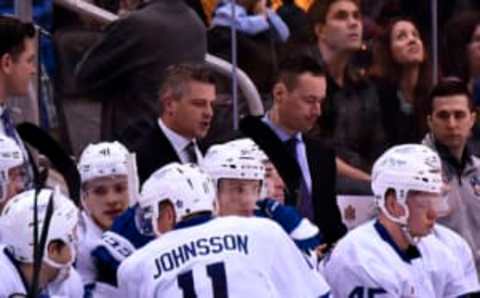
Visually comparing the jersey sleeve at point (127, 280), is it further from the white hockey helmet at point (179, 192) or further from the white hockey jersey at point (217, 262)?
the white hockey helmet at point (179, 192)

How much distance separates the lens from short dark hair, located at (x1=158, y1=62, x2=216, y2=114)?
10266 millimetres

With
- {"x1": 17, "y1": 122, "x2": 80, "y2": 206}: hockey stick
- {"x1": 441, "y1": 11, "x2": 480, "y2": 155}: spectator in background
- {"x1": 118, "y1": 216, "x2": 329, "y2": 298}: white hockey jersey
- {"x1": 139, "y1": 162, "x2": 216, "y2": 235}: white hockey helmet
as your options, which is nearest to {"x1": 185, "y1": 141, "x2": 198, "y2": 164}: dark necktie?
{"x1": 17, "y1": 122, "x2": 80, "y2": 206}: hockey stick

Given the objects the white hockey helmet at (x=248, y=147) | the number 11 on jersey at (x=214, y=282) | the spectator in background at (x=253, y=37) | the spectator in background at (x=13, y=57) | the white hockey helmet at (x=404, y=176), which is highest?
the spectator in background at (x=13, y=57)

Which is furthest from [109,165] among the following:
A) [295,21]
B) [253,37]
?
[295,21]

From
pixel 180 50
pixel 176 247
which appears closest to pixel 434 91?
pixel 180 50

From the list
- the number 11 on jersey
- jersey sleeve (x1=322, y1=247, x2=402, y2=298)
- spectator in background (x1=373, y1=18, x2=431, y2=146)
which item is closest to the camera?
the number 11 on jersey

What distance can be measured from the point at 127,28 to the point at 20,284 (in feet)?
8.92

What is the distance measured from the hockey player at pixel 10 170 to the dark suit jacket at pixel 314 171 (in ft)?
4.39

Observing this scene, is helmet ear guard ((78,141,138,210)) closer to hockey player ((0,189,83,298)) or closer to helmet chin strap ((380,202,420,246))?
hockey player ((0,189,83,298))

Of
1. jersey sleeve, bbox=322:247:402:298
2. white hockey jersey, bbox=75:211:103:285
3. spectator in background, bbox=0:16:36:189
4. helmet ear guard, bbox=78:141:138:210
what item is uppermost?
spectator in background, bbox=0:16:36:189

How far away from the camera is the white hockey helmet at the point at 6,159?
9.46 meters

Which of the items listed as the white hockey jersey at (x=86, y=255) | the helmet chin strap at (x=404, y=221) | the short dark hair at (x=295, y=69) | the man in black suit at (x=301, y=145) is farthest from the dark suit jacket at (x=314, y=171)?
the white hockey jersey at (x=86, y=255)

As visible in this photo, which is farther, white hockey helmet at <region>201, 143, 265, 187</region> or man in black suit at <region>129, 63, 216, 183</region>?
man in black suit at <region>129, 63, 216, 183</region>

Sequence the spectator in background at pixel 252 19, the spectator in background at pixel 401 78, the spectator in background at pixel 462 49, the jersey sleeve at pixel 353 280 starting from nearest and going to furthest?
the jersey sleeve at pixel 353 280, the spectator in background at pixel 252 19, the spectator in background at pixel 401 78, the spectator in background at pixel 462 49
